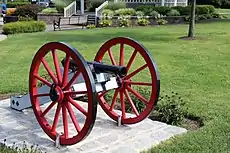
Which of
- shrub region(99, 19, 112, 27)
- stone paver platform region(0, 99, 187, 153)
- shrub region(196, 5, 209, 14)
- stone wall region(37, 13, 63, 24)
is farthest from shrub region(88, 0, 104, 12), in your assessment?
stone paver platform region(0, 99, 187, 153)

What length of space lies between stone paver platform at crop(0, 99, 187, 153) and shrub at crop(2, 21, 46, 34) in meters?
15.6

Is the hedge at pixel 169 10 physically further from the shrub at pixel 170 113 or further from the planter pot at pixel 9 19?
the shrub at pixel 170 113

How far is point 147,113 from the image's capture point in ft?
19.5

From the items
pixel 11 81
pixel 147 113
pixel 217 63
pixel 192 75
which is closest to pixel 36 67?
pixel 147 113

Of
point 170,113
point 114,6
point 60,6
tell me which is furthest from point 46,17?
point 170,113

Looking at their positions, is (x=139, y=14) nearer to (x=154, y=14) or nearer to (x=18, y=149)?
(x=154, y=14)

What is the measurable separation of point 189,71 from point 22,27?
13.6 m

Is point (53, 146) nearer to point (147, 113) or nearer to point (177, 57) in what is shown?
point (147, 113)

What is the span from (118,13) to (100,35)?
8160 millimetres

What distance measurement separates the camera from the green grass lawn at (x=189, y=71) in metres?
5.68

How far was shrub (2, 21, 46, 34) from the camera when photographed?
21781mm

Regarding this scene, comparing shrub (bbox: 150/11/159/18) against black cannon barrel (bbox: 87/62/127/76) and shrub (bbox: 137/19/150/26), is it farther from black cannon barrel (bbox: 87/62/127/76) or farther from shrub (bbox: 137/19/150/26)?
black cannon barrel (bbox: 87/62/127/76)

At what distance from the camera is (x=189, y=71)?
10555 mm

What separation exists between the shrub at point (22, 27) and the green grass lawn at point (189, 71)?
10.1 ft
